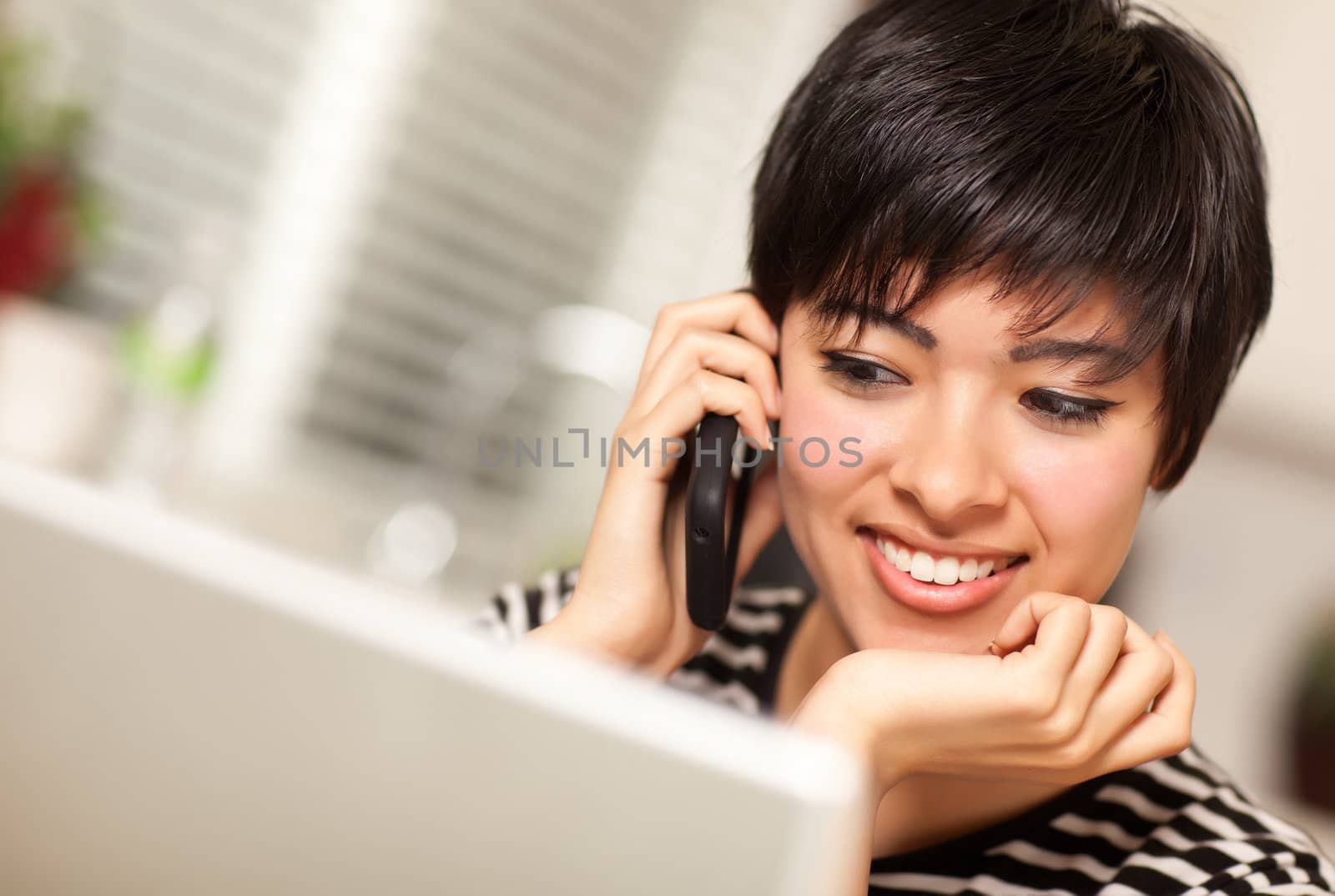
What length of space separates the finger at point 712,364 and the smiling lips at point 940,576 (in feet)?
0.55

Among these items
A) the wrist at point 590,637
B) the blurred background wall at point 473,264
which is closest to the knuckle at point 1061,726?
the wrist at point 590,637

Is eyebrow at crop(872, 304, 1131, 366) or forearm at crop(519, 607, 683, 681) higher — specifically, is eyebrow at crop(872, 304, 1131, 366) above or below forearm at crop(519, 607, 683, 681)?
above

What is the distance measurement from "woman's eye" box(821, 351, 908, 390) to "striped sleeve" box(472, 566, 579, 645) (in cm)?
39

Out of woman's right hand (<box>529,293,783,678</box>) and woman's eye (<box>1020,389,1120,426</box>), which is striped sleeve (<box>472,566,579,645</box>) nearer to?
woman's right hand (<box>529,293,783,678</box>)

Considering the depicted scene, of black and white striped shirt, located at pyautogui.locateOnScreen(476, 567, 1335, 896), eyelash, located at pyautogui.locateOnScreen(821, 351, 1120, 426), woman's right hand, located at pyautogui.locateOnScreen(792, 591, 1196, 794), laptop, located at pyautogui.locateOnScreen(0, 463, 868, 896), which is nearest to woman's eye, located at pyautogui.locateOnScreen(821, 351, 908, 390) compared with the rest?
eyelash, located at pyautogui.locateOnScreen(821, 351, 1120, 426)

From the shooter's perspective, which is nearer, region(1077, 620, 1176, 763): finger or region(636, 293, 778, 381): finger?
region(1077, 620, 1176, 763): finger

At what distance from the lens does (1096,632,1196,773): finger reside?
2.48ft

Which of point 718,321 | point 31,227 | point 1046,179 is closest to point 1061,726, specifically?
point 1046,179

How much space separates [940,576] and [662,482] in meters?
0.26

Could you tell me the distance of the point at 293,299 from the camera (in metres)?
2.09

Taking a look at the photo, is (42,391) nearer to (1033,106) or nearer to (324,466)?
(324,466)

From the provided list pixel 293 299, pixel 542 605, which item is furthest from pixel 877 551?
pixel 293 299

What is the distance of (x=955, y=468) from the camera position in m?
0.82

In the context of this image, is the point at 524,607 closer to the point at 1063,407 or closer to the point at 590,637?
the point at 590,637
